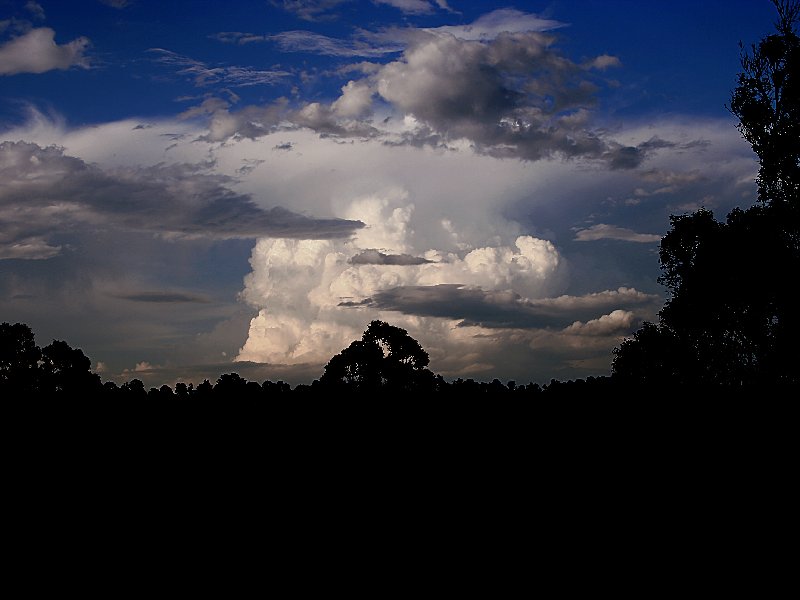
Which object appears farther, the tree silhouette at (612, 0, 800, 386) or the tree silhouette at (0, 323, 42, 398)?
the tree silhouette at (0, 323, 42, 398)

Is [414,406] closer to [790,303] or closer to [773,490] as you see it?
[773,490]

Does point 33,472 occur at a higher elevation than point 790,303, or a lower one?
lower

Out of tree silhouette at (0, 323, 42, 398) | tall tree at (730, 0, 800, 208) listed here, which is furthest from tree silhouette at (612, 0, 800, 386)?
tree silhouette at (0, 323, 42, 398)

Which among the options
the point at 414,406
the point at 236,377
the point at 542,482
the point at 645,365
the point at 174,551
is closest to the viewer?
the point at 174,551

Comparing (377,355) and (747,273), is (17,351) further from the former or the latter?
(747,273)

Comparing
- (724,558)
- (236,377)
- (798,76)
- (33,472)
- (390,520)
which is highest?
(798,76)

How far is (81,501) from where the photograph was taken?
377 inches

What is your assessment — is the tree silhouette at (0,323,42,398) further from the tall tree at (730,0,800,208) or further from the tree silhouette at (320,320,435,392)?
the tall tree at (730,0,800,208)

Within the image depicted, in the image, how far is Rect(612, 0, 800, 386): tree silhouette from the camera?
31.8m

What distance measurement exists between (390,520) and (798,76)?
3053 centimetres

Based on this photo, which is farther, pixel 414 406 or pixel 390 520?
pixel 414 406

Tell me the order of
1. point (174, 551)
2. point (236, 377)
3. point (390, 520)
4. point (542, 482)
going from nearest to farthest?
1. point (174, 551)
2. point (390, 520)
3. point (542, 482)
4. point (236, 377)

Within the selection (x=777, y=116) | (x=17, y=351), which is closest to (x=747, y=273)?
(x=777, y=116)

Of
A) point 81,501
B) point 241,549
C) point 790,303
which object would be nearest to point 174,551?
point 241,549
